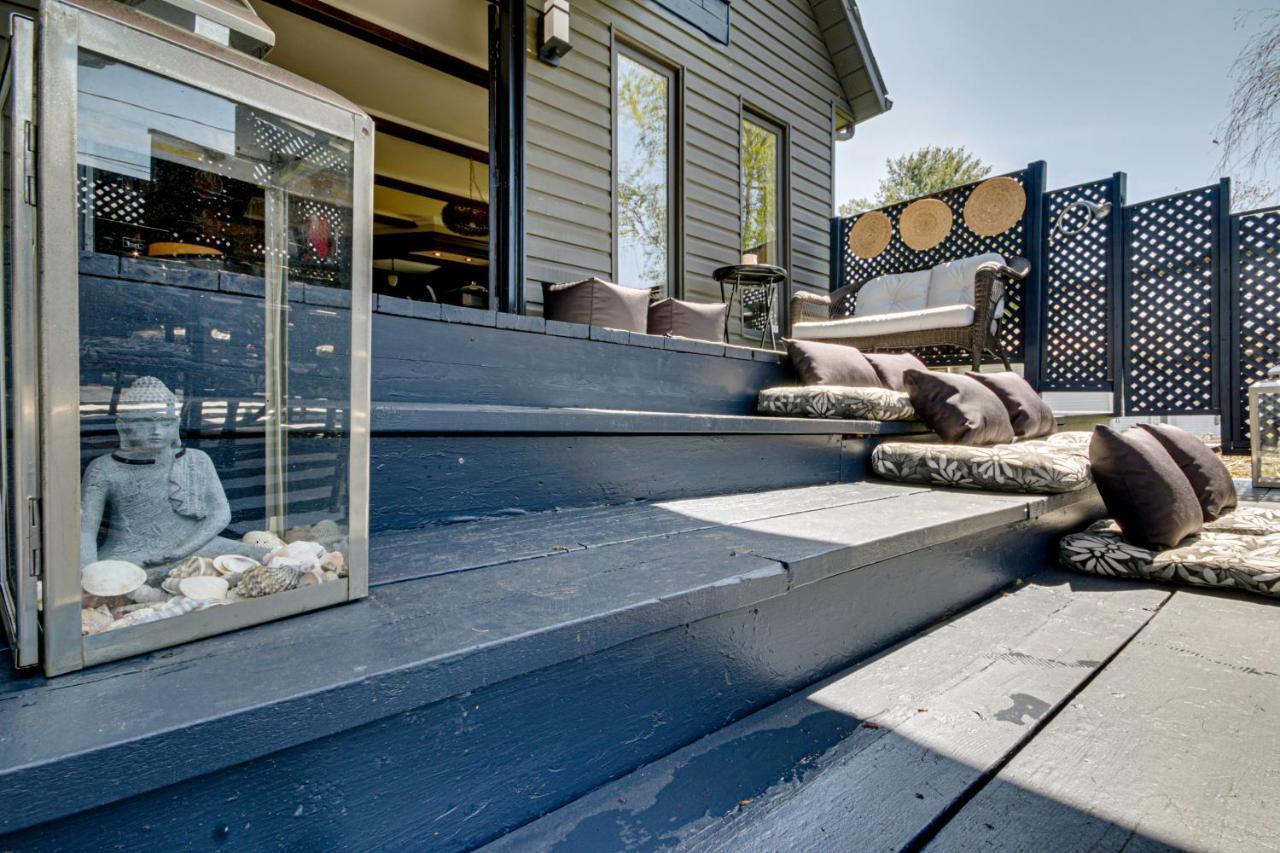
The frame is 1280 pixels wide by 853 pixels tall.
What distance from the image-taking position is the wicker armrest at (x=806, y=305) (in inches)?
176

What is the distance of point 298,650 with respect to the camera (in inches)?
23.8

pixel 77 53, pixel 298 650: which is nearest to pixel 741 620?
pixel 298 650

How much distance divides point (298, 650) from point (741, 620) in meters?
0.59

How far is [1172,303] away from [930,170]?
52.1 ft

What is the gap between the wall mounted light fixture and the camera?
3.06 m

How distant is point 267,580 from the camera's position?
2.24 feet

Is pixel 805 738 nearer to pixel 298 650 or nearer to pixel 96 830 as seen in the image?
pixel 298 650

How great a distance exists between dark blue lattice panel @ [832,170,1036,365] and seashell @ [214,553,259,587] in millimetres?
5051

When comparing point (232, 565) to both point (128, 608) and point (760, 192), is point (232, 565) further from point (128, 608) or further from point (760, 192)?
point (760, 192)

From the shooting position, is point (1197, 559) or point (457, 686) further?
point (1197, 559)

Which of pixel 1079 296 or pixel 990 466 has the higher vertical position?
pixel 1079 296

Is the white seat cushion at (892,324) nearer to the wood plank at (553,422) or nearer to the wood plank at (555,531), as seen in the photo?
the wood plank at (553,422)

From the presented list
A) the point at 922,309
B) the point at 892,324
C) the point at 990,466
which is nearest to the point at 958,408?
the point at 990,466

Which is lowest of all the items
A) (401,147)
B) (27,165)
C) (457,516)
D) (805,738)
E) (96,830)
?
(805,738)
